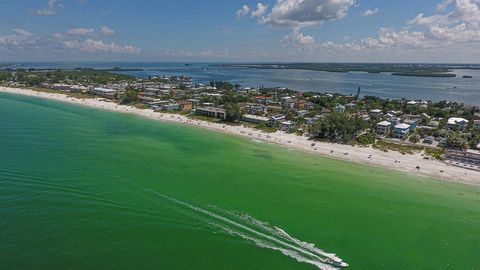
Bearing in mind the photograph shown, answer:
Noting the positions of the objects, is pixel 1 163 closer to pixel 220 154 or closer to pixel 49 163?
pixel 49 163

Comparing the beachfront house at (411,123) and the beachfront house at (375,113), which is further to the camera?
the beachfront house at (375,113)

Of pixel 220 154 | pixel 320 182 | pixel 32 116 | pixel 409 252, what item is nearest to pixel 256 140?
pixel 220 154

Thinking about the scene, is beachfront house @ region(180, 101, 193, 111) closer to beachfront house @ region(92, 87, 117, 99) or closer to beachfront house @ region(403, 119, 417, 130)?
beachfront house @ region(92, 87, 117, 99)

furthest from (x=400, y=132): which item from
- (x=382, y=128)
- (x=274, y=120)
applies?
(x=274, y=120)

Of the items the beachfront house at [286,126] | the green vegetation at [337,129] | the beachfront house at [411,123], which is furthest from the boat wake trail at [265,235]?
the beachfront house at [411,123]

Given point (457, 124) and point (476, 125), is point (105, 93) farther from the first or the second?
point (476, 125)

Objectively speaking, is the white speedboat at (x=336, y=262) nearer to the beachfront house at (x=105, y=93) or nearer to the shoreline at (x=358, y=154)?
the shoreline at (x=358, y=154)
